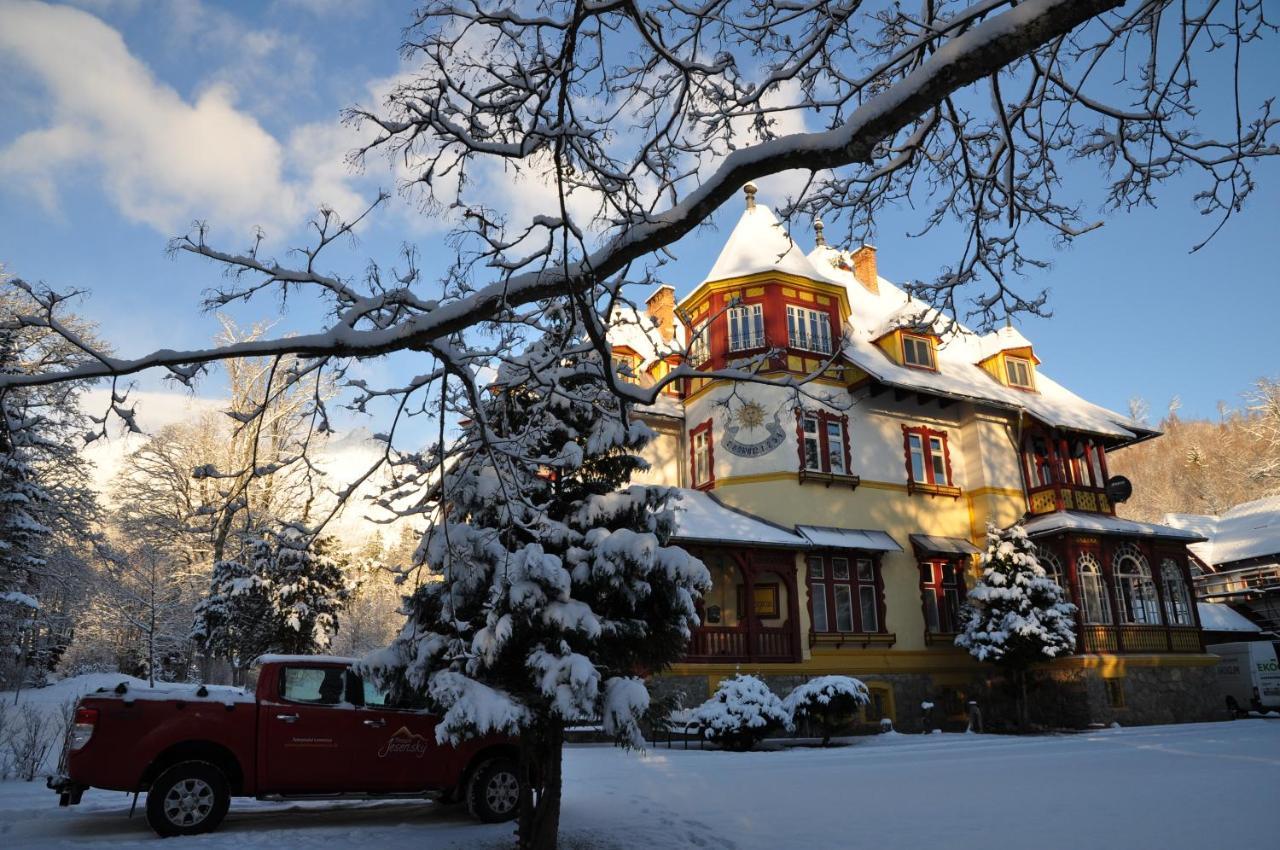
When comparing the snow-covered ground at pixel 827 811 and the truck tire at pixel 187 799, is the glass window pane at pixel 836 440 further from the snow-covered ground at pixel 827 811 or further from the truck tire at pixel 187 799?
the truck tire at pixel 187 799

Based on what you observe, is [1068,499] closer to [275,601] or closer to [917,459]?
[917,459]

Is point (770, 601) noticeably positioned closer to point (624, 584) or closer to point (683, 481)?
point (683, 481)

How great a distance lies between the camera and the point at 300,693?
8.66 metres

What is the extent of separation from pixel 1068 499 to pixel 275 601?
23.7 m

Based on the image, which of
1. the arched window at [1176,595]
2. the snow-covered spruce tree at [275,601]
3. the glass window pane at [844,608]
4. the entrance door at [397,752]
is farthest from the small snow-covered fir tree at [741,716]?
the arched window at [1176,595]

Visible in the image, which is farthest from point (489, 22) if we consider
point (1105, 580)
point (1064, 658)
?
point (1105, 580)

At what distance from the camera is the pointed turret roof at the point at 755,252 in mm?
24344

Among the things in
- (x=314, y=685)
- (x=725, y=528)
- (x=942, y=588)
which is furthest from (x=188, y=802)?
(x=942, y=588)

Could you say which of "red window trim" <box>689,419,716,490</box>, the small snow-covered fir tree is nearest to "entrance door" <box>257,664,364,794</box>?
the small snow-covered fir tree

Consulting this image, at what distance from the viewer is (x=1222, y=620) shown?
106ft

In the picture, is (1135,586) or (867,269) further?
(867,269)

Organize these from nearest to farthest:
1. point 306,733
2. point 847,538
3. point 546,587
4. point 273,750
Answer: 1. point 546,587
2. point 273,750
3. point 306,733
4. point 847,538

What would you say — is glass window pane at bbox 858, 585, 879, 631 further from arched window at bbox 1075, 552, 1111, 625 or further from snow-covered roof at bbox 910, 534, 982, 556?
arched window at bbox 1075, 552, 1111, 625

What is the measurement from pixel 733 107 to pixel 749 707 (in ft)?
43.8
